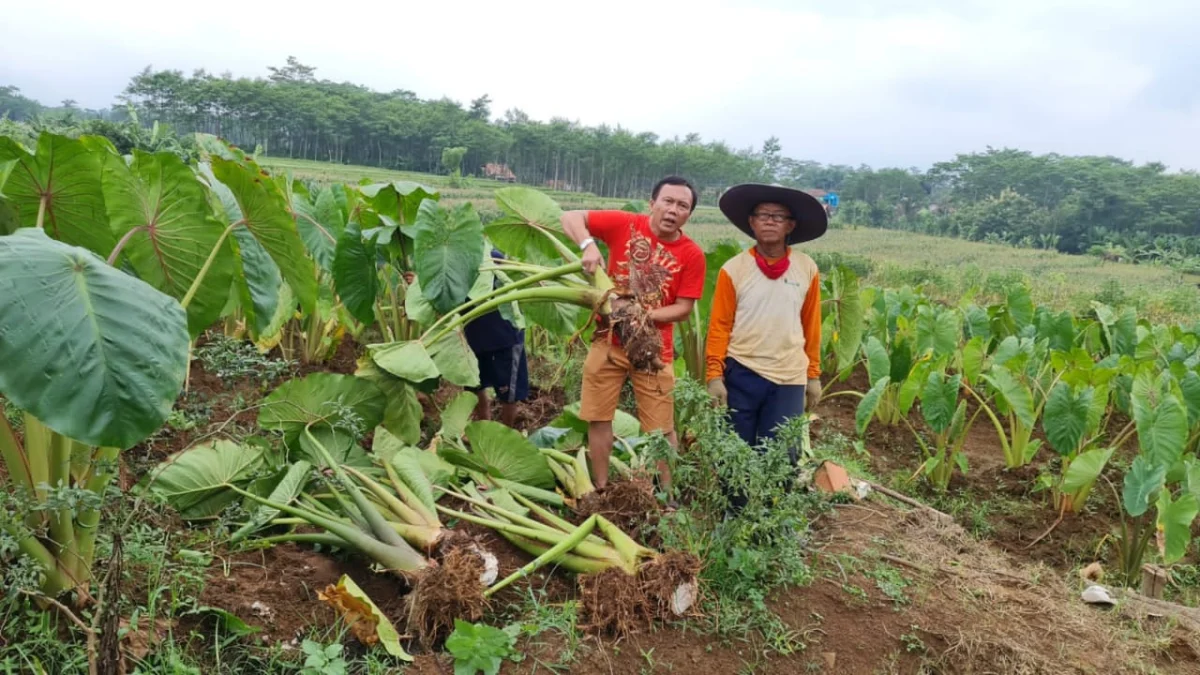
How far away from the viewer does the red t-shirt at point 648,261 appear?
10.1ft

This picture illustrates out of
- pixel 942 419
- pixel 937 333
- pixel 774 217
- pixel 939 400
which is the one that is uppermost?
pixel 774 217

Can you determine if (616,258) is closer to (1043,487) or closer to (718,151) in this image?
(1043,487)

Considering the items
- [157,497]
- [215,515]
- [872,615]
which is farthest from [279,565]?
[872,615]

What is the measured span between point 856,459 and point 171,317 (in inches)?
160

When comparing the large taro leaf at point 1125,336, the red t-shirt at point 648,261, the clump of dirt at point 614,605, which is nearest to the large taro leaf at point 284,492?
the clump of dirt at point 614,605

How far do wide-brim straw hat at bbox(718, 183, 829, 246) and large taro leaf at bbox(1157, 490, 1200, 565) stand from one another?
73.4 inches

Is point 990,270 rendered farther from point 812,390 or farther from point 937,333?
point 812,390

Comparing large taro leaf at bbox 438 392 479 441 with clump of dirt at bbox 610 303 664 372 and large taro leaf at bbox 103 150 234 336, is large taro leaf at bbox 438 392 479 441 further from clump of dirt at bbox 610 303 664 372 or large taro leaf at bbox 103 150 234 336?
large taro leaf at bbox 103 150 234 336

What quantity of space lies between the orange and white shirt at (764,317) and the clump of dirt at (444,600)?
51.1 inches

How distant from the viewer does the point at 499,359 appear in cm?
402

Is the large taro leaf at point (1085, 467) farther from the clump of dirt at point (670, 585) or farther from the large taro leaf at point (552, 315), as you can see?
the large taro leaf at point (552, 315)

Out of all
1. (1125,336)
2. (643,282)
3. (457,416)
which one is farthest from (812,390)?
(1125,336)

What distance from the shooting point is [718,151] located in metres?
51.7

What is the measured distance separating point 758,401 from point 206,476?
2.02 meters
